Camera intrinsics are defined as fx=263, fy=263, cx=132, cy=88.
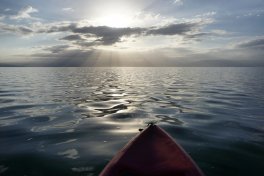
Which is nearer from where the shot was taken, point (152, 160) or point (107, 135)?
point (152, 160)

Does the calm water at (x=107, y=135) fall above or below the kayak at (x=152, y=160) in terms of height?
below

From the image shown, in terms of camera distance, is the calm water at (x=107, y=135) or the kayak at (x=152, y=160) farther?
the calm water at (x=107, y=135)

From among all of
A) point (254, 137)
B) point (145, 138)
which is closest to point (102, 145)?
point (145, 138)

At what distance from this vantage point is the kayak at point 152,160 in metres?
4.71

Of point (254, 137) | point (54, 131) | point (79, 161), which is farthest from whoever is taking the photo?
point (54, 131)

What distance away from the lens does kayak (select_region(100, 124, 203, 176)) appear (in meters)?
4.71

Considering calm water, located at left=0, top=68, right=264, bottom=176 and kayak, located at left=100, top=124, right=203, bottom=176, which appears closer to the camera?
kayak, located at left=100, top=124, right=203, bottom=176

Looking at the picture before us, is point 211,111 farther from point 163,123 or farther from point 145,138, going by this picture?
point 145,138

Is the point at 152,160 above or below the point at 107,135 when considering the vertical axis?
above

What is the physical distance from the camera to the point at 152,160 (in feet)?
16.7

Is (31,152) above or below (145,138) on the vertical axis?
below

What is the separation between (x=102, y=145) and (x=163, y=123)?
379 cm

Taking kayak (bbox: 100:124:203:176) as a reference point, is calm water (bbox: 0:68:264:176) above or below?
below

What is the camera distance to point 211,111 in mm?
13820
